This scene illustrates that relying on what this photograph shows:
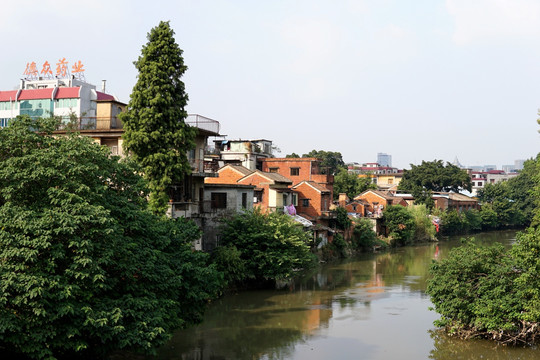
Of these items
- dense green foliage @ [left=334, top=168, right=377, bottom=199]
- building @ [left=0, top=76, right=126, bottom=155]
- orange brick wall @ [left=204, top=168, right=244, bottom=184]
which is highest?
building @ [left=0, top=76, right=126, bottom=155]

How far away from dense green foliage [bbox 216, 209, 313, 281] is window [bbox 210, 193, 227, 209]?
3.61 ft

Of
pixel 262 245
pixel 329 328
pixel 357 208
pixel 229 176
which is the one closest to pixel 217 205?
pixel 262 245

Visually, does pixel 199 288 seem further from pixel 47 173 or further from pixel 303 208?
pixel 303 208

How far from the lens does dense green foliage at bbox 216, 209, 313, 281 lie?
31.2m

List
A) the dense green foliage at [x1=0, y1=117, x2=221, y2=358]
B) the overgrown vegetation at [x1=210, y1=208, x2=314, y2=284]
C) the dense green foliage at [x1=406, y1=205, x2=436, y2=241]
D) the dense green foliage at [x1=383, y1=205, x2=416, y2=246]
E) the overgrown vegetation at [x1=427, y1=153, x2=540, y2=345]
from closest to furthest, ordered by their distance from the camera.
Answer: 1. the dense green foliage at [x1=0, y1=117, x2=221, y2=358]
2. the overgrown vegetation at [x1=427, y1=153, x2=540, y2=345]
3. the overgrown vegetation at [x1=210, y1=208, x2=314, y2=284]
4. the dense green foliage at [x1=383, y1=205, x2=416, y2=246]
5. the dense green foliage at [x1=406, y1=205, x2=436, y2=241]

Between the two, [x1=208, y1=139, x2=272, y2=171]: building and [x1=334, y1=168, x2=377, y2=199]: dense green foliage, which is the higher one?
[x1=208, y1=139, x2=272, y2=171]: building

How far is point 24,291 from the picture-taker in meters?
13.6

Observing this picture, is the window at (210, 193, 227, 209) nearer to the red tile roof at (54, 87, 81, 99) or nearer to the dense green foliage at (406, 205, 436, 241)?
the red tile roof at (54, 87, 81, 99)

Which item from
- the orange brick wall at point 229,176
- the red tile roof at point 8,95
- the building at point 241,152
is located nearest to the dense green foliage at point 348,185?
the building at point 241,152

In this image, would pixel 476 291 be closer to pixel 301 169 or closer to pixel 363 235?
pixel 363 235

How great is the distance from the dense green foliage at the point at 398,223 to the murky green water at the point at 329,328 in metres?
22.8

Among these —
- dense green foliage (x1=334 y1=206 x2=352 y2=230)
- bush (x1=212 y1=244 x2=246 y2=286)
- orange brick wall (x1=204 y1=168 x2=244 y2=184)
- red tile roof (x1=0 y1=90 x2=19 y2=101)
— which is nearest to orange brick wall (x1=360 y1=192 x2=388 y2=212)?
dense green foliage (x1=334 y1=206 x2=352 y2=230)

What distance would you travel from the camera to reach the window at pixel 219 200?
3291 centimetres

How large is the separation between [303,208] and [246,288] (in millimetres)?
18161
